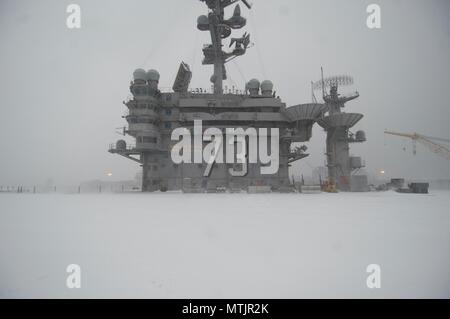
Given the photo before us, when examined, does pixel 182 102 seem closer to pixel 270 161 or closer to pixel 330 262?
pixel 270 161

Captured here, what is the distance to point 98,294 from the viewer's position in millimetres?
4859

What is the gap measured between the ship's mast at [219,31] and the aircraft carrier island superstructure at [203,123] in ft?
0.98

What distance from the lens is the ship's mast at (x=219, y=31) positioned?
153ft

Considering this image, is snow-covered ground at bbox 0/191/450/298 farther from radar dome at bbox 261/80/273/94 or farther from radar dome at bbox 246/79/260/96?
radar dome at bbox 246/79/260/96

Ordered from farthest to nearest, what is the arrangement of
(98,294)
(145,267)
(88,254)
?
(88,254)
(145,267)
(98,294)

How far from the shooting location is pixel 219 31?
4706cm

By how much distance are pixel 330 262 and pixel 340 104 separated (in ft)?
177

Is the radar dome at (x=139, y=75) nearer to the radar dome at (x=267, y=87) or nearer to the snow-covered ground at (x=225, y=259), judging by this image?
the radar dome at (x=267, y=87)

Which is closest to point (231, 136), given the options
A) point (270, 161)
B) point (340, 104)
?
point (270, 161)

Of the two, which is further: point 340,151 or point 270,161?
point 340,151

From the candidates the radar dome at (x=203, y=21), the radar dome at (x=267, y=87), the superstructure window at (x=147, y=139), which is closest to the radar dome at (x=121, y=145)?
the superstructure window at (x=147, y=139)

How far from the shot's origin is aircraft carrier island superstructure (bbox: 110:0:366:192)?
4081 centimetres

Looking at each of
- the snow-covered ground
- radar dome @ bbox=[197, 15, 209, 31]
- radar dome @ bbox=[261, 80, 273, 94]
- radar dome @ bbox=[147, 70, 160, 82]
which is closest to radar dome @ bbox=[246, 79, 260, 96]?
radar dome @ bbox=[261, 80, 273, 94]

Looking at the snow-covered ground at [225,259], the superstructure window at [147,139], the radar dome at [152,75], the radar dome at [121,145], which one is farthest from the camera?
the radar dome at [152,75]
